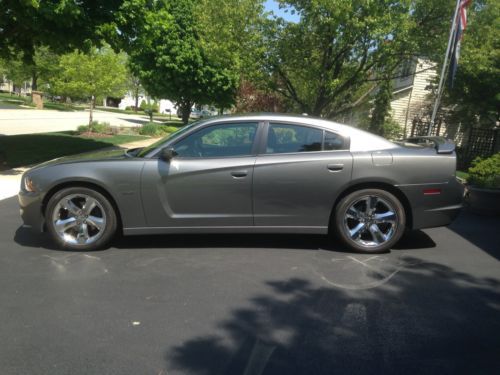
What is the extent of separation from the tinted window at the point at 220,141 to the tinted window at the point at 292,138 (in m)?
0.22

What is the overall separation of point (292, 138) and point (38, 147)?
11.0 meters

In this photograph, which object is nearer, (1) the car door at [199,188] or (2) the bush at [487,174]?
(1) the car door at [199,188]

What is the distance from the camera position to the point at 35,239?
16.9 feet

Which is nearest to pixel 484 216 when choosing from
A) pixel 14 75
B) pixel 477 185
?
pixel 477 185

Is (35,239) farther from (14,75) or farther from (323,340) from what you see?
(14,75)

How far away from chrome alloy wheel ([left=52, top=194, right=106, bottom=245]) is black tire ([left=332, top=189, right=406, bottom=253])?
2592mm

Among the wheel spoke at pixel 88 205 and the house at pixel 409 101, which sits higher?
the house at pixel 409 101

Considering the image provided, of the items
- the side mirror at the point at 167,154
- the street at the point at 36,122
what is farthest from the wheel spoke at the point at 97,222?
the street at the point at 36,122

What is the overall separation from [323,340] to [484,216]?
545 centimetres

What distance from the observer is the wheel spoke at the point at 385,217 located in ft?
15.8

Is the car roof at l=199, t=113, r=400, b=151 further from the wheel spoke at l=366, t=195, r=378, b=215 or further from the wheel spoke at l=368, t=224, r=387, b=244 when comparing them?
the wheel spoke at l=368, t=224, r=387, b=244

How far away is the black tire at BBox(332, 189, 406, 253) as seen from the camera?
4766 millimetres

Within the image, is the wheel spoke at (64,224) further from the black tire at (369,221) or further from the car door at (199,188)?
the black tire at (369,221)

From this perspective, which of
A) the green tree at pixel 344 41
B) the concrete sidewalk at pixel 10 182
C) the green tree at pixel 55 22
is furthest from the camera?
the green tree at pixel 344 41
